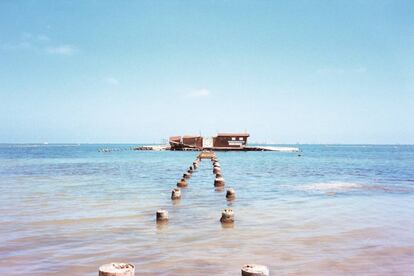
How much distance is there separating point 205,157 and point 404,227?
41.8m

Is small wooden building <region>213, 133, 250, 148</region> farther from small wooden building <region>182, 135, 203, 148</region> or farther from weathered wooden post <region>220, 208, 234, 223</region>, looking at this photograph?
weathered wooden post <region>220, 208, 234, 223</region>

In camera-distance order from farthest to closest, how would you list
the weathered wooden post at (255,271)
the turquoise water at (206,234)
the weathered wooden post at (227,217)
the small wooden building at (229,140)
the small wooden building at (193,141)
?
the small wooden building at (193,141)
the small wooden building at (229,140)
the weathered wooden post at (227,217)
the turquoise water at (206,234)
the weathered wooden post at (255,271)

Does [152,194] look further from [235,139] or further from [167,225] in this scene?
[235,139]

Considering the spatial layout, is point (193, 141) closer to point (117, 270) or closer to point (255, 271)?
point (255, 271)

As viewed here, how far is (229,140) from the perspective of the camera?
284ft

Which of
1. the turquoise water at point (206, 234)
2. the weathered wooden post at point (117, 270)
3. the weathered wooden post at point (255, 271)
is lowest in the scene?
the turquoise water at point (206, 234)

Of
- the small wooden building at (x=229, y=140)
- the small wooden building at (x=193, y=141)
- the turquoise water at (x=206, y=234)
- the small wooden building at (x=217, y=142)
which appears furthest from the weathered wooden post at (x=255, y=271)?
the small wooden building at (x=193, y=141)

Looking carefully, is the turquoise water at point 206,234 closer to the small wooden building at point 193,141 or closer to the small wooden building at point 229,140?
the small wooden building at point 229,140

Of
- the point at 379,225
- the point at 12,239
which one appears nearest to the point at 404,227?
the point at 379,225

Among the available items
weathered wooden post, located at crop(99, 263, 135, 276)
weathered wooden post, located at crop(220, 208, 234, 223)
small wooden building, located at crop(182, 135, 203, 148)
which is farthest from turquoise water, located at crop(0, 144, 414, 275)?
small wooden building, located at crop(182, 135, 203, 148)

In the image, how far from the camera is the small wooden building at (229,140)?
282 feet

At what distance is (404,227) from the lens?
11062 mm

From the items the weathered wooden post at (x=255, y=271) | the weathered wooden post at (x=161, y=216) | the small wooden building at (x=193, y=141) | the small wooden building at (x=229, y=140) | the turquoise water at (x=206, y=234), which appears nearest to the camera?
the weathered wooden post at (x=255, y=271)

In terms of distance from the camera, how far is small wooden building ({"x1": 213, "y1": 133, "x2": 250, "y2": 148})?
3386 inches
